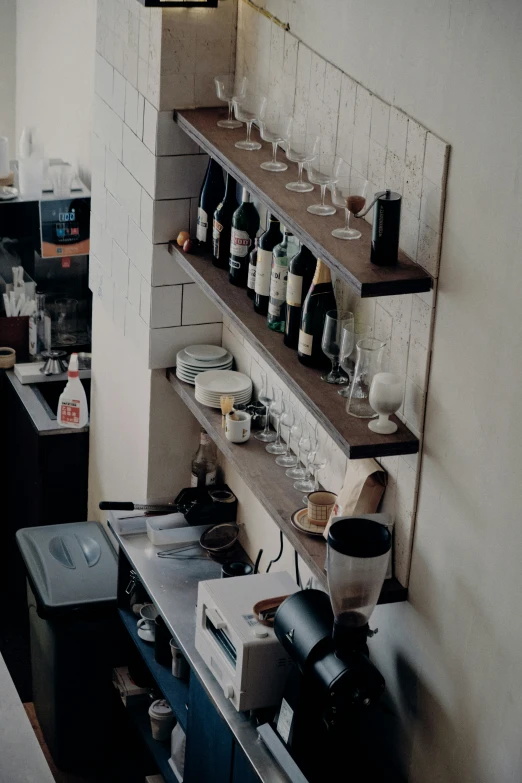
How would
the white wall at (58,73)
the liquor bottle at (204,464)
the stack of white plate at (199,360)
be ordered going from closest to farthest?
the stack of white plate at (199,360)
the liquor bottle at (204,464)
the white wall at (58,73)

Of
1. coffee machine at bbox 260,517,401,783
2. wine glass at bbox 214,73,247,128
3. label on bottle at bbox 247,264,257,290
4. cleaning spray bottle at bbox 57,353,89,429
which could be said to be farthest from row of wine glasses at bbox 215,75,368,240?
cleaning spray bottle at bbox 57,353,89,429

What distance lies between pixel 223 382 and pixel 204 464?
0.47m

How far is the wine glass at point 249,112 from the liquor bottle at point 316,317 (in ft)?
1.44

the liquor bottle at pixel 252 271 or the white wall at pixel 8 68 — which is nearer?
the liquor bottle at pixel 252 271

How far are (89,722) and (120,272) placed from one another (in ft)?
5.56

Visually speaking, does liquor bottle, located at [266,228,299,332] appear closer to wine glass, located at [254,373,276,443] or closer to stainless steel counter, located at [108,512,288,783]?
wine glass, located at [254,373,276,443]

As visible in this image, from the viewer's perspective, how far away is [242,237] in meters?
3.36

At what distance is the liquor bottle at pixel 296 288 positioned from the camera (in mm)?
3049

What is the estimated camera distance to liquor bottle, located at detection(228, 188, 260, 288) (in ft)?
11.1

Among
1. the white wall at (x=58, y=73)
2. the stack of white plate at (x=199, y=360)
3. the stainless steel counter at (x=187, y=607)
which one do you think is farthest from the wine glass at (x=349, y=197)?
the white wall at (x=58, y=73)

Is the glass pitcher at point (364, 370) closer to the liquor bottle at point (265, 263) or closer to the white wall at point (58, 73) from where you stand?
the liquor bottle at point (265, 263)

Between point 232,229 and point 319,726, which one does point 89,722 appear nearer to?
point 319,726

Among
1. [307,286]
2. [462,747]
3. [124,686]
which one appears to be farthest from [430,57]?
[124,686]

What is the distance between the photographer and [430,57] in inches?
98.3
